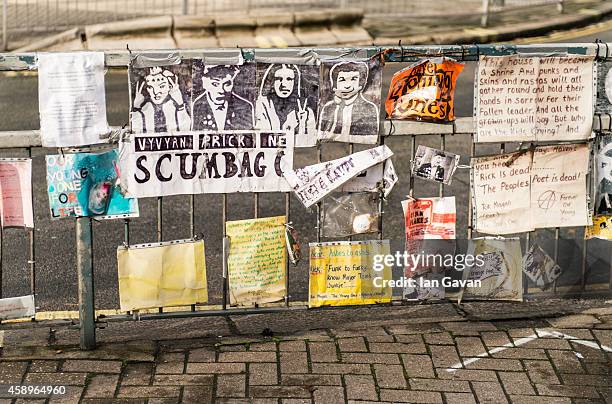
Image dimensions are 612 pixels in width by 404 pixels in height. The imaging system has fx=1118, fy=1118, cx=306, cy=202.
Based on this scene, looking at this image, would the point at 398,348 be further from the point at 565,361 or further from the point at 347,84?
the point at 347,84

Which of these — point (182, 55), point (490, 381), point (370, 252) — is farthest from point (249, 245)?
point (490, 381)

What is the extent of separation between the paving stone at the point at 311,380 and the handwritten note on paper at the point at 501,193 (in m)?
1.39

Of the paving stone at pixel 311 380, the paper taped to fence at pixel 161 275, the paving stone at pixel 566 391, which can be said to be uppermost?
the paper taped to fence at pixel 161 275

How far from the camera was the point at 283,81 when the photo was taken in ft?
20.4

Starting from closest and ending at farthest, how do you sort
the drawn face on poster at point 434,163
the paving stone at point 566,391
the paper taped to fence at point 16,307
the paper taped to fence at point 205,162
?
the paving stone at point 566,391 < the paper taped to fence at point 205,162 < the paper taped to fence at point 16,307 < the drawn face on poster at point 434,163

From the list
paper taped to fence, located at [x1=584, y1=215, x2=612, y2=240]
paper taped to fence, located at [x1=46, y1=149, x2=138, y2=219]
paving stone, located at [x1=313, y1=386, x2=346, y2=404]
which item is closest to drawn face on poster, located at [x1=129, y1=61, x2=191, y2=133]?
paper taped to fence, located at [x1=46, y1=149, x2=138, y2=219]

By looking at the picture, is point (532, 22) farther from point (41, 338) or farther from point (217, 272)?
point (41, 338)

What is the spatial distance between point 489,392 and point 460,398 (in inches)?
6.9

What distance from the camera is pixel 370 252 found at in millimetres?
6602

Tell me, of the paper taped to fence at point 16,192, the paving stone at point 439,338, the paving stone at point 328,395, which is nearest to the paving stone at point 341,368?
the paving stone at point 328,395

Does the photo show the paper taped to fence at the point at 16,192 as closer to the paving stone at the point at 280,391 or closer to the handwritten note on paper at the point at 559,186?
the paving stone at the point at 280,391

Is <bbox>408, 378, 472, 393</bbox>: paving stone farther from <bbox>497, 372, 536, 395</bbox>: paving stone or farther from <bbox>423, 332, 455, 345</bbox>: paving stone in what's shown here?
<bbox>423, 332, 455, 345</bbox>: paving stone

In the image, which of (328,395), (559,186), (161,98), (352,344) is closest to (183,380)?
(328,395)

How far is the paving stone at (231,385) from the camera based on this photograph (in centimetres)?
582
